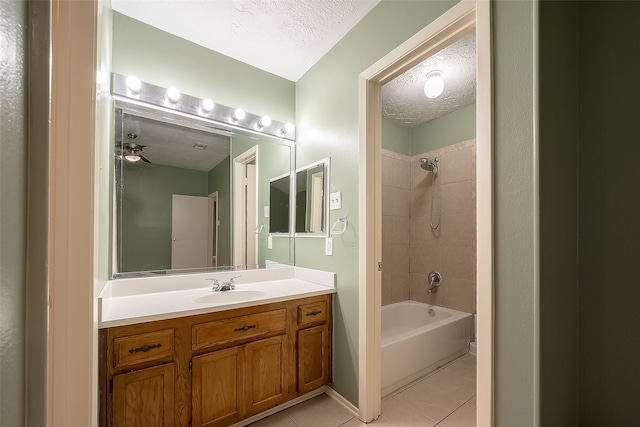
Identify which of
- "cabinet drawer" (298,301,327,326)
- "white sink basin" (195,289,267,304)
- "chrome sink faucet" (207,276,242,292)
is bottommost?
"cabinet drawer" (298,301,327,326)

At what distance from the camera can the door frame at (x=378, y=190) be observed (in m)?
1.08

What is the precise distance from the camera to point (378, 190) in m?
1.77

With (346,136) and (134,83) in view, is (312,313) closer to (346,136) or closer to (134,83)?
(346,136)

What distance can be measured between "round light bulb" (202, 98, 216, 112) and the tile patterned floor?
2173mm

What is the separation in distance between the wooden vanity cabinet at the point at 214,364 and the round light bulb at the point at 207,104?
1.49m

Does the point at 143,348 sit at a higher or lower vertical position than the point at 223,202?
lower

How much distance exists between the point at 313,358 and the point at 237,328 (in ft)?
2.10

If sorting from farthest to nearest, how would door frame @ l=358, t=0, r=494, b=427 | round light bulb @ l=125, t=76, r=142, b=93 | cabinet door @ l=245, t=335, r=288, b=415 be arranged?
round light bulb @ l=125, t=76, r=142, b=93, cabinet door @ l=245, t=335, r=288, b=415, door frame @ l=358, t=0, r=494, b=427

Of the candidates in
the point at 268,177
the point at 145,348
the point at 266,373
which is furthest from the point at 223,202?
the point at 266,373

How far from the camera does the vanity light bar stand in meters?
1.76

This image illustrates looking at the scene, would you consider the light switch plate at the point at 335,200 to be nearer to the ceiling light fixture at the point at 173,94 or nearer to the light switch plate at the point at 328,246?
the light switch plate at the point at 328,246
